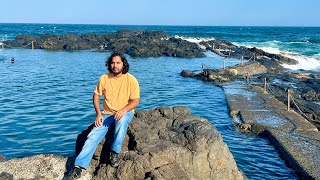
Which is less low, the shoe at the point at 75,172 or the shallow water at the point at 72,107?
the shoe at the point at 75,172

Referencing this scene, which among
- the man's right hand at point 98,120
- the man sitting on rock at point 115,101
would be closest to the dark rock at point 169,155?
the man sitting on rock at point 115,101

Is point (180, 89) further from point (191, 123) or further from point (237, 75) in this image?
point (191, 123)

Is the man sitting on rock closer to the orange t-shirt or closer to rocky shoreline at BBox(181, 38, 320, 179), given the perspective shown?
the orange t-shirt

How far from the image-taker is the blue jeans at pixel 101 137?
18.5ft

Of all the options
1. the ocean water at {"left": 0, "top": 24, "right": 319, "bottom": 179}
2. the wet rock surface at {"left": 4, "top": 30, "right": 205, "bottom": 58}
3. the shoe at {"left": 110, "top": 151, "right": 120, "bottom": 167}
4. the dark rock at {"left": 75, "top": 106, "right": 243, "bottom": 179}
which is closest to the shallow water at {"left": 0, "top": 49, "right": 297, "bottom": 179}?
the ocean water at {"left": 0, "top": 24, "right": 319, "bottom": 179}

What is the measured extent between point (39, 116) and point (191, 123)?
28.6 ft

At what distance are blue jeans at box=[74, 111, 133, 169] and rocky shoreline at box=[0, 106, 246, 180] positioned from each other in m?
0.29

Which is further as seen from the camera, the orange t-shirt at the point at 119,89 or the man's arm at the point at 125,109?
the orange t-shirt at the point at 119,89

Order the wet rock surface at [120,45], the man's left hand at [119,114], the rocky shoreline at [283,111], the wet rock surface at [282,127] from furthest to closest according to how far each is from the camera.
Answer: the wet rock surface at [120,45], the rocky shoreline at [283,111], the wet rock surface at [282,127], the man's left hand at [119,114]

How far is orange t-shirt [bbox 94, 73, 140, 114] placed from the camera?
608 centimetres

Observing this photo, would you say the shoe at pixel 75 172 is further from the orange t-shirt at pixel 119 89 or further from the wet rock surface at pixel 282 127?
the wet rock surface at pixel 282 127

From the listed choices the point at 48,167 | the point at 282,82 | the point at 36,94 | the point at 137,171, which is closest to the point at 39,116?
the point at 36,94

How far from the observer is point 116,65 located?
236 inches

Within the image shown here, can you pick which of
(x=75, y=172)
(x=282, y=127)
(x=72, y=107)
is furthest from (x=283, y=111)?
(x=75, y=172)
